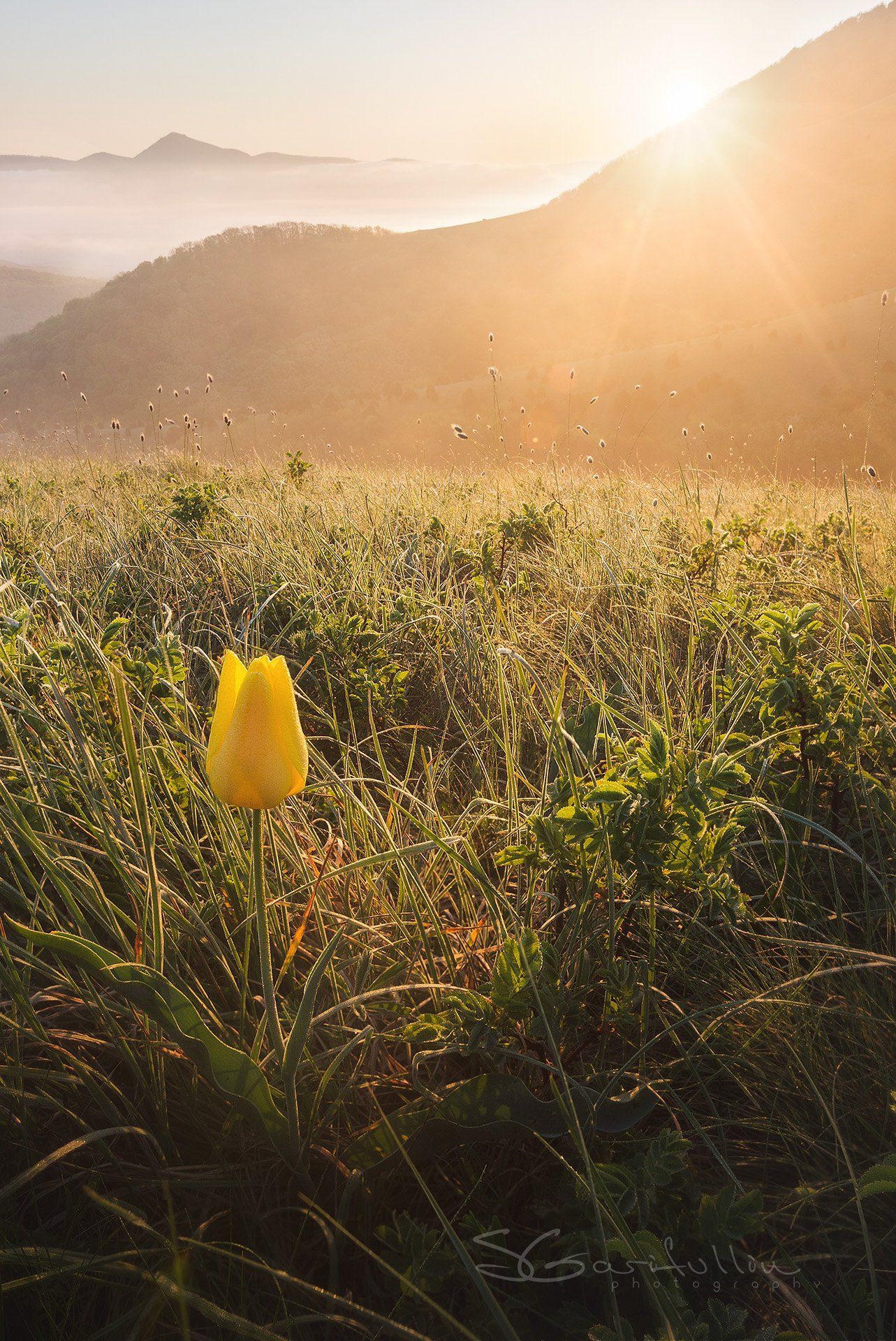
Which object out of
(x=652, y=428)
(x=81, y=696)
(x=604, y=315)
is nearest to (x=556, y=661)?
(x=81, y=696)

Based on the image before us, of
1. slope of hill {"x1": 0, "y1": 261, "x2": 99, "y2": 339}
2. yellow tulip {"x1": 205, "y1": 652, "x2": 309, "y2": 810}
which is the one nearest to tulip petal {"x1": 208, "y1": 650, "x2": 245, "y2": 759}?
yellow tulip {"x1": 205, "y1": 652, "x2": 309, "y2": 810}

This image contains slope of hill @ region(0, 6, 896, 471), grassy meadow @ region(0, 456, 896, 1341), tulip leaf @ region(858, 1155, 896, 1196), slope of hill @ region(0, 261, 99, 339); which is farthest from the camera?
slope of hill @ region(0, 261, 99, 339)

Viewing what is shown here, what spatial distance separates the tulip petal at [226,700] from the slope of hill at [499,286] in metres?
42.2

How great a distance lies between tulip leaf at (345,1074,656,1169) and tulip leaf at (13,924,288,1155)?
0.41ft

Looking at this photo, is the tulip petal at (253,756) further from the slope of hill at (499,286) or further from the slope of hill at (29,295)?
the slope of hill at (29,295)

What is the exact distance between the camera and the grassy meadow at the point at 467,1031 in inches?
29.4

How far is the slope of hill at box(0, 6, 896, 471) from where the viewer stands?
47375 mm

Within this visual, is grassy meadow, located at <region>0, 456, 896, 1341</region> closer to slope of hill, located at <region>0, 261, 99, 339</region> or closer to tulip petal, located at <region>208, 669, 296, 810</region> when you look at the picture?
tulip petal, located at <region>208, 669, 296, 810</region>

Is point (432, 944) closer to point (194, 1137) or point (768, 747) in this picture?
point (194, 1137)

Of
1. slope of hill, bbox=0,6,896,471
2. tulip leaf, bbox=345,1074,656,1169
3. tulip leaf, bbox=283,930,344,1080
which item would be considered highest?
slope of hill, bbox=0,6,896,471

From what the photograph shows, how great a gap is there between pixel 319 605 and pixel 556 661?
86 cm

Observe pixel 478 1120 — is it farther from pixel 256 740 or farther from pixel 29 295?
pixel 29 295

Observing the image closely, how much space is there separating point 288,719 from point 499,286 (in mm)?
60826

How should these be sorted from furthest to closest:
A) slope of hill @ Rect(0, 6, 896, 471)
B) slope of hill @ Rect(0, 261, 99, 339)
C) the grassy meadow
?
slope of hill @ Rect(0, 261, 99, 339), slope of hill @ Rect(0, 6, 896, 471), the grassy meadow
